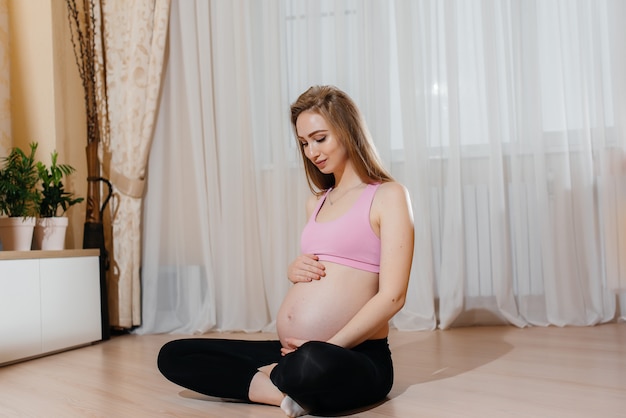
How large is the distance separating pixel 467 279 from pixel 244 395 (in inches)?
62.0

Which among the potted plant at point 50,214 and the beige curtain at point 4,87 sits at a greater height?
the beige curtain at point 4,87

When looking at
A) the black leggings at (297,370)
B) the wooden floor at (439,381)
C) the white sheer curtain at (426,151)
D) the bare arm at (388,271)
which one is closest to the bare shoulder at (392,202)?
the bare arm at (388,271)

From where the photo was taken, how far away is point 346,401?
4.78 feet

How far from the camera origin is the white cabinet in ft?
8.13

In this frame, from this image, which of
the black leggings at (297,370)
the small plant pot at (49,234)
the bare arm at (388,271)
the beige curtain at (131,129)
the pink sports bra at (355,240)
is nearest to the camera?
the black leggings at (297,370)

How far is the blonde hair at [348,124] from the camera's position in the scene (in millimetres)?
1645

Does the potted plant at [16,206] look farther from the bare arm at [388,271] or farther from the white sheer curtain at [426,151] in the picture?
the bare arm at [388,271]

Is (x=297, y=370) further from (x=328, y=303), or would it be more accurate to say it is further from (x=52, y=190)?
(x=52, y=190)

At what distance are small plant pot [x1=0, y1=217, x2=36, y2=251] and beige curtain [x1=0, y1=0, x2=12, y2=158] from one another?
51 centimetres

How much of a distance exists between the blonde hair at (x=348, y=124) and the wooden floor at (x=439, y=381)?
0.58 meters

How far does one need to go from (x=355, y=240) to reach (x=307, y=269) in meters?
0.14

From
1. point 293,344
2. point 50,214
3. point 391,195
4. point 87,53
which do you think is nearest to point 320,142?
point 391,195

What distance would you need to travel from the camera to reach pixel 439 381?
184 centimetres

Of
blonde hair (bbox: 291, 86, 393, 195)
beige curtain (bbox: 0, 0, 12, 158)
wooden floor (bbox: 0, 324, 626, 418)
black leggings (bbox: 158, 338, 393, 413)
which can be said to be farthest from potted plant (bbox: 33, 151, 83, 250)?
blonde hair (bbox: 291, 86, 393, 195)
